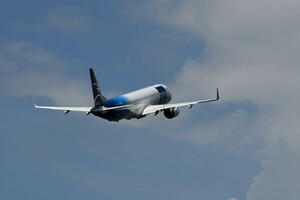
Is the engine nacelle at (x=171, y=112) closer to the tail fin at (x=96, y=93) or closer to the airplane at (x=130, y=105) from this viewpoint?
the airplane at (x=130, y=105)

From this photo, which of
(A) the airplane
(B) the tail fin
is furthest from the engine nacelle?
(B) the tail fin

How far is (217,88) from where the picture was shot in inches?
4808

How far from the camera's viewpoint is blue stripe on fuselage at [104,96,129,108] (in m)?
120

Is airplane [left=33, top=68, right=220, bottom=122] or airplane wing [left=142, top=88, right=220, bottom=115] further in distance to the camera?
airplane wing [left=142, top=88, right=220, bottom=115]

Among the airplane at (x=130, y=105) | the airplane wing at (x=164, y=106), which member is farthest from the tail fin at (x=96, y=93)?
the airplane wing at (x=164, y=106)

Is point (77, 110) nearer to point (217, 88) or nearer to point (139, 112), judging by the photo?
point (139, 112)

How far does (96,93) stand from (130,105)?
7.50 meters

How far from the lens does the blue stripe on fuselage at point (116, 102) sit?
4707 inches

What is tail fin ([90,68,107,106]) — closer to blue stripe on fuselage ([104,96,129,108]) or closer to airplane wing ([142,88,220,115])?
blue stripe on fuselage ([104,96,129,108])

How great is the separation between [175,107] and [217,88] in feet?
29.3

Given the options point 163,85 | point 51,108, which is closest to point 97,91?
point 51,108

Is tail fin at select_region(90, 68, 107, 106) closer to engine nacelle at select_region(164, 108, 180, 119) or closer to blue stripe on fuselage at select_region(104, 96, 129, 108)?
blue stripe on fuselage at select_region(104, 96, 129, 108)

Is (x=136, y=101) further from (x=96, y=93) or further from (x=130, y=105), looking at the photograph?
(x=96, y=93)

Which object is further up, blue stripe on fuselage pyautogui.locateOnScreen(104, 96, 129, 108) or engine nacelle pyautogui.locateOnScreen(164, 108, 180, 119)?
engine nacelle pyautogui.locateOnScreen(164, 108, 180, 119)
